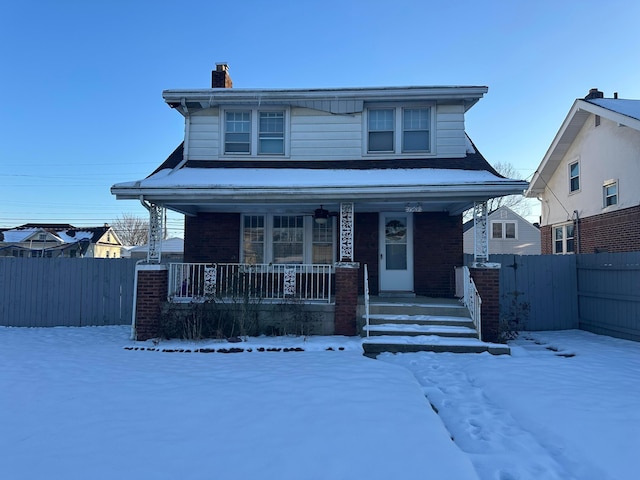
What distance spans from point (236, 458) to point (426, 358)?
406 cm

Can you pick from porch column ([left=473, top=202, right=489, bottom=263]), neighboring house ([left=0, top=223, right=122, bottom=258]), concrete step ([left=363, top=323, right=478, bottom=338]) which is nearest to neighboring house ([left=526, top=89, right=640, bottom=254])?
porch column ([left=473, top=202, right=489, bottom=263])

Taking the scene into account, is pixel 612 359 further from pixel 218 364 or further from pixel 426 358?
pixel 218 364

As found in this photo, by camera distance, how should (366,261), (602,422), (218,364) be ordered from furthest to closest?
1. (366,261)
2. (218,364)
3. (602,422)

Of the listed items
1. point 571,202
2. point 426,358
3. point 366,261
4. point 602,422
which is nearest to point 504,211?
point 571,202

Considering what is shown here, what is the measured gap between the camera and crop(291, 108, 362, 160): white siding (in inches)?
381

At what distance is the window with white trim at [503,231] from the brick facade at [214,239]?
2054 centimetres

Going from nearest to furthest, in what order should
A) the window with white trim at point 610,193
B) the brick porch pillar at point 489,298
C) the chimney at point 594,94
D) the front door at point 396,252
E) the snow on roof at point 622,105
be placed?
1. the brick porch pillar at point 489,298
2. the front door at point 396,252
3. the snow on roof at point 622,105
4. the window with white trim at point 610,193
5. the chimney at point 594,94

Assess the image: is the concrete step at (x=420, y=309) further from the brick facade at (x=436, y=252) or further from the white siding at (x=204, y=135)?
the white siding at (x=204, y=135)

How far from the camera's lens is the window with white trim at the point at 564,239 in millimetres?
14559

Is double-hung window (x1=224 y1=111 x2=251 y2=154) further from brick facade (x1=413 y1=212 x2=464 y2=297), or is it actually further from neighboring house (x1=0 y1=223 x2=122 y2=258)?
neighboring house (x1=0 y1=223 x2=122 y2=258)

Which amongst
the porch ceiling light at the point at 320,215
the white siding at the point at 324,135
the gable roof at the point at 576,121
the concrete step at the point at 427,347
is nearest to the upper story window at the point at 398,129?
the white siding at the point at 324,135

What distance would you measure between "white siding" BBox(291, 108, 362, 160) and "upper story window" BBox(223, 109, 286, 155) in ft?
1.29

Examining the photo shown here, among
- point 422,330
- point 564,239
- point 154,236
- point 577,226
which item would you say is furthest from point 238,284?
point 564,239

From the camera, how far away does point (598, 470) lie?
9.91ft
